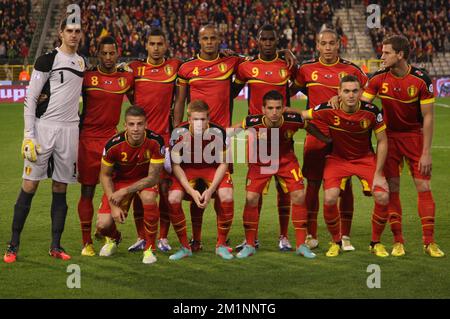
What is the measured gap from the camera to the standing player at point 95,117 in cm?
781

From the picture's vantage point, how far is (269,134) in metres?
7.82

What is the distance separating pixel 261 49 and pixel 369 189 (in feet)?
5.96

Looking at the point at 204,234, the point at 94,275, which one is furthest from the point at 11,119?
the point at 94,275

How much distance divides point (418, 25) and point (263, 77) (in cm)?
2688

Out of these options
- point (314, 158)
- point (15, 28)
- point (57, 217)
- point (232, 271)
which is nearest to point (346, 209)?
point (314, 158)

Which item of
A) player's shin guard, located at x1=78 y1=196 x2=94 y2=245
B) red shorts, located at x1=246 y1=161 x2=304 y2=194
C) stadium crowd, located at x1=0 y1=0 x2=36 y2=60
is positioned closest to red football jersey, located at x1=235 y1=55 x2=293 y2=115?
red shorts, located at x1=246 y1=161 x2=304 y2=194

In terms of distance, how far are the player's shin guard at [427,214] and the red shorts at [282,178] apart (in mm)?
1178

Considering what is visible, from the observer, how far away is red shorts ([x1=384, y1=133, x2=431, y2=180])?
7.71 m

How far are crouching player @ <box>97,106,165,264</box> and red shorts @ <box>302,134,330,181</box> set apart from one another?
1.53 meters

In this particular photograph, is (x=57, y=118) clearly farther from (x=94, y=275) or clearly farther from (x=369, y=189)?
(x=369, y=189)

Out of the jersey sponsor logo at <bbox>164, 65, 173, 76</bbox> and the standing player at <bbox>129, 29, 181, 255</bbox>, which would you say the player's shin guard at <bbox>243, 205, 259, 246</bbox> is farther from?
the jersey sponsor logo at <bbox>164, 65, 173, 76</bbox>

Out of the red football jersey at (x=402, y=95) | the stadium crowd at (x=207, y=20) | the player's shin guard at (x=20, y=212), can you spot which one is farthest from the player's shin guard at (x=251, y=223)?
the stadium crowd at (x=207, y=20)

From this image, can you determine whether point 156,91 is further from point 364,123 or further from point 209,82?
point 364,123

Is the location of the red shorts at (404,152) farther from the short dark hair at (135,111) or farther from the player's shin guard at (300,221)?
the short dark hair at (135,111)
